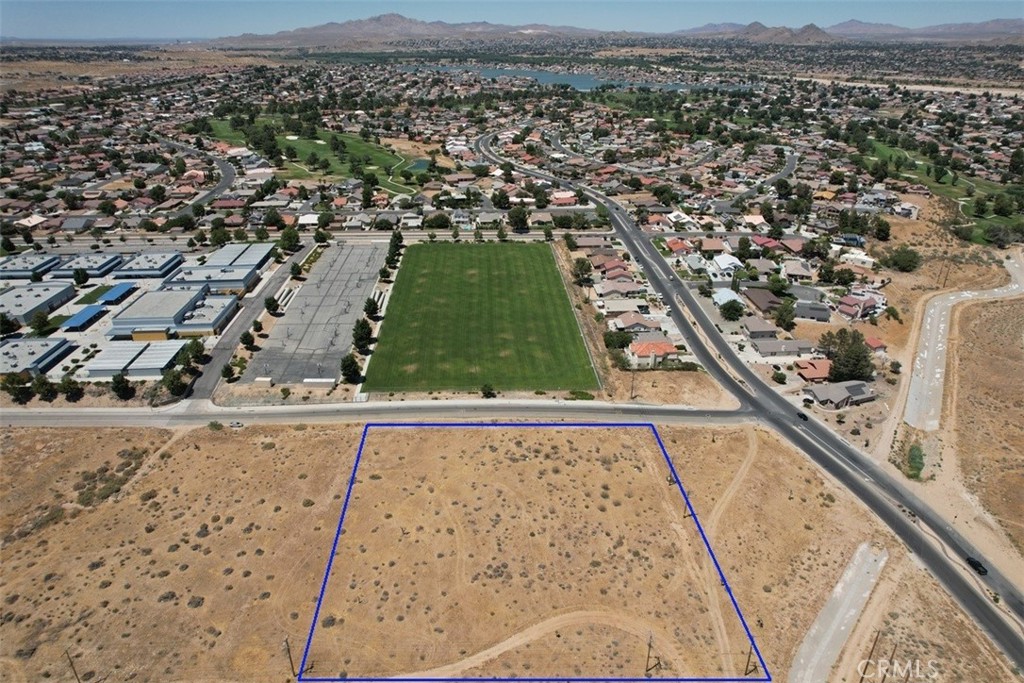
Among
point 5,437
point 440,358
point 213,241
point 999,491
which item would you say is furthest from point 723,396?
point 213,241

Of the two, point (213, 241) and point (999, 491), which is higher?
point (213, 241)

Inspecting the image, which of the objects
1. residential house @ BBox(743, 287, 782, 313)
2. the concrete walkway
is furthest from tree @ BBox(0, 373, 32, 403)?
residential house @ BBox(743, 287, 782, 313)

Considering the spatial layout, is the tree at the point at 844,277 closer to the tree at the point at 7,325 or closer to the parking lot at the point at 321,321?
the parking lot at the point at 321,321

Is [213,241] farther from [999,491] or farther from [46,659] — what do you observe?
[999,491]

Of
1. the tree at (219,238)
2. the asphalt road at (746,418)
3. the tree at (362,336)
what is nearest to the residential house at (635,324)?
the asphalt road at (746,418)

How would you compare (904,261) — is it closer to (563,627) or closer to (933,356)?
(933,356)

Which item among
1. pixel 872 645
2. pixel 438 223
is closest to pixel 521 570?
pixel 872 645
